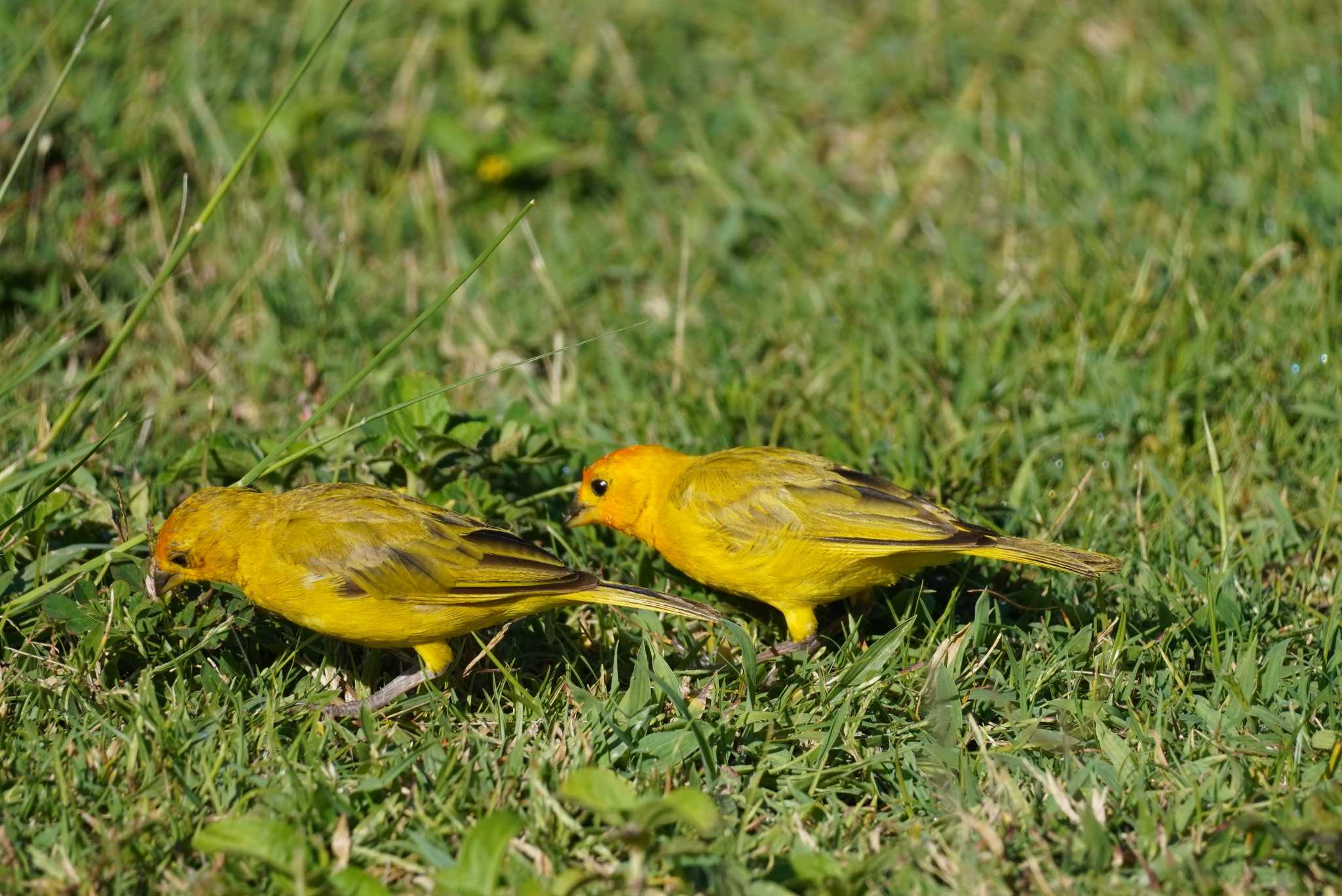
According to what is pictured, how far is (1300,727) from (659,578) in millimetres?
2103

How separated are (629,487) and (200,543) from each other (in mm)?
1363

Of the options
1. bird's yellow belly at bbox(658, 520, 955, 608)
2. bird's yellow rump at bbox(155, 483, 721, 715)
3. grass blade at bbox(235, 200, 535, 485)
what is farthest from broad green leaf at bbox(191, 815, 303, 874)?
bird's yellow belly at bbox(658, 520, 955, 608)

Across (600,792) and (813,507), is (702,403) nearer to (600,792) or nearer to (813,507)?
(813,507)

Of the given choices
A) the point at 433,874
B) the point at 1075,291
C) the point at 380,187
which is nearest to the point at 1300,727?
the point at 433,874

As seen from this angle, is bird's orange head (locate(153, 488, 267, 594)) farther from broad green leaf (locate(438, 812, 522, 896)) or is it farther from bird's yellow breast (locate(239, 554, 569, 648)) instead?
broad green leaf (locate(438, 812, 522, 896))

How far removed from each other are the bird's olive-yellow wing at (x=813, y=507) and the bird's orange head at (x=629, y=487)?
0.07 meters

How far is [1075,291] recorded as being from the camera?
20.4ft

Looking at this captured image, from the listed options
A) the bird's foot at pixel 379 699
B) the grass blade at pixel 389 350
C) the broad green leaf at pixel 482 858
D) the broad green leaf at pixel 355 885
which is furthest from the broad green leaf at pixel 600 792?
the grass blade at pixel 389 350

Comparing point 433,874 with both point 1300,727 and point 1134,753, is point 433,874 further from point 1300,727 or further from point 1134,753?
point 1300,727

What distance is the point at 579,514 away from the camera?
4.81 meters

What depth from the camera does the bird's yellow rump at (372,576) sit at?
4.09 meters

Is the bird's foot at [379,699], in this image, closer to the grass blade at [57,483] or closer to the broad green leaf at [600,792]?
the broad green leaf at [600,792]

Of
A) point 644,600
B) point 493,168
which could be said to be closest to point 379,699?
point 644,600

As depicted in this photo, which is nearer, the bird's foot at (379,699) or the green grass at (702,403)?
the green grass at (702,403)
